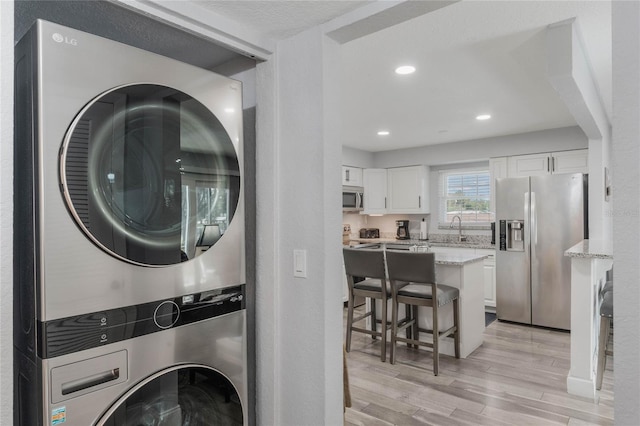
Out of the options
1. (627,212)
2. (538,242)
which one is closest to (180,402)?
(627,212)

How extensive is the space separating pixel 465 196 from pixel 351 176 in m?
1.85

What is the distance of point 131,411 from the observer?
1223 millimetres

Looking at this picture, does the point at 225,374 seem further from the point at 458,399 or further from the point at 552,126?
→ the point at 552,126

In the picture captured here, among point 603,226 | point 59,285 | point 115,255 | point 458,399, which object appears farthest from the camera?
point 603,226

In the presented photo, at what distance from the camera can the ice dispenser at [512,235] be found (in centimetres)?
473

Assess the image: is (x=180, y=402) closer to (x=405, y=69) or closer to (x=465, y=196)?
(x=405, y=69)

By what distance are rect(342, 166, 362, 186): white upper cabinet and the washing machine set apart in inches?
178

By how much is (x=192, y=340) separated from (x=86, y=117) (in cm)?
79

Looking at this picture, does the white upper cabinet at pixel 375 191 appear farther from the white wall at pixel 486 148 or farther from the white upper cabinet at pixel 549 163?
the white upper cabinet at pixel 549 163

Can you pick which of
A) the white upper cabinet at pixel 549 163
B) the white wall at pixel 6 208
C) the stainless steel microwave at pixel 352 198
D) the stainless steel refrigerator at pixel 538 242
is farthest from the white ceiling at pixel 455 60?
the stainless steel microwave at pixel 352 198

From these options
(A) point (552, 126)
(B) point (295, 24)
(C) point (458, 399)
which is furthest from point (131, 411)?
(A) point (552, 126)

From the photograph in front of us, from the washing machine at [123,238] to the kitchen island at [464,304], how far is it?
8.40 ft

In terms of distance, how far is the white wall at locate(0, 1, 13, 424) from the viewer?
0.99 metres

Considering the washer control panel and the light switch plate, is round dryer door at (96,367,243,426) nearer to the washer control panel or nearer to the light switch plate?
the washer control panel
